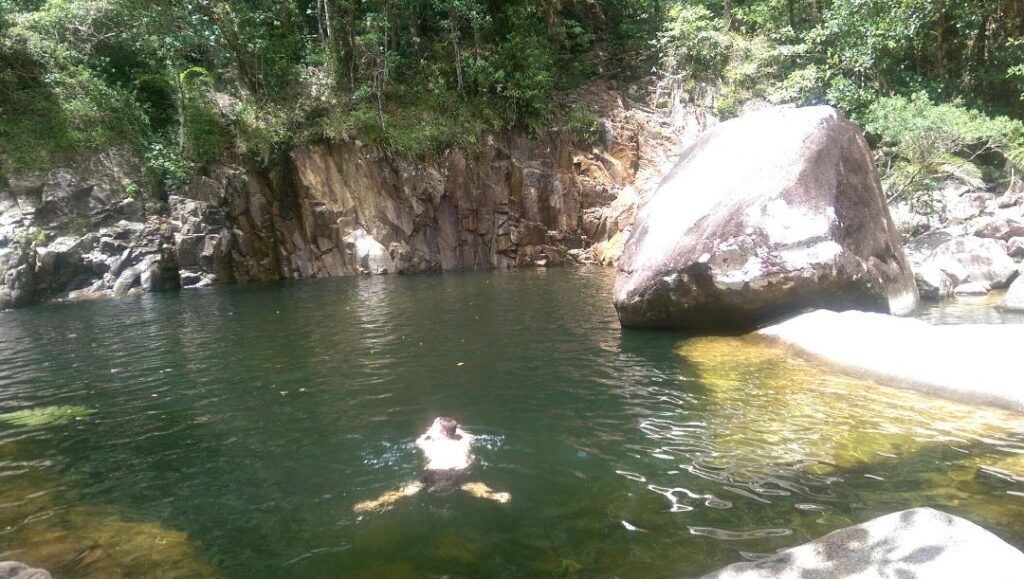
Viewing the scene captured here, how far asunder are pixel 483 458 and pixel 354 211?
69.7 feet

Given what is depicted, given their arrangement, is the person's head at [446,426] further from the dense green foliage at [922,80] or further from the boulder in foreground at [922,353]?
the dense green foliage at [922,80]

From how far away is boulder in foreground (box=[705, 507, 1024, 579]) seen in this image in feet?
9.20

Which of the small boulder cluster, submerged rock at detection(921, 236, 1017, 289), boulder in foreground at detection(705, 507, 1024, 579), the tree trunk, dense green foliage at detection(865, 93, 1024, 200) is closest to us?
boulder in foreground at detection(705, 507, 1024, 579)

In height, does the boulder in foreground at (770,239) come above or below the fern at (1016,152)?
below

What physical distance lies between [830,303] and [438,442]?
272 inches

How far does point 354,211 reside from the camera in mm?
24828

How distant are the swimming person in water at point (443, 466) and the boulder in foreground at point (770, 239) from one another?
5423mm

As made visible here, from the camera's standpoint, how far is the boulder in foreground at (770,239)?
891 centimetres

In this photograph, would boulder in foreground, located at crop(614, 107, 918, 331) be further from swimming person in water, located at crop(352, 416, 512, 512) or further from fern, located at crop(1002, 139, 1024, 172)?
fern, located at crop(1002, 139, 1024, 172)

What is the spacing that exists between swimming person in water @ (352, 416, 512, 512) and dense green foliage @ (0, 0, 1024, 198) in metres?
16.4

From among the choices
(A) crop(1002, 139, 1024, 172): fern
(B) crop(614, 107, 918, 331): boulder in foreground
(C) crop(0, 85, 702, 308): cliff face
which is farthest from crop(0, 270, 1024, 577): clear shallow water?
(C) crop(0, 85, 702, 308): cliff face

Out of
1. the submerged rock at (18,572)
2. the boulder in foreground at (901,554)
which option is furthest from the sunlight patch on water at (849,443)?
the submerged rock at (18,572)

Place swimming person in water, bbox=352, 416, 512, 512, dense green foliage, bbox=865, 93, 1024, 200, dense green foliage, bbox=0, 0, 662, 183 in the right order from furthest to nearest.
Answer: dense green foliage, bbox=0, 0, 662, 183 < dense green foliage, bbox=865, 93, 1024, 200 < swimming person in water, bbox=352, 416, 512, 512

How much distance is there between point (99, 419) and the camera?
684 centimetres
